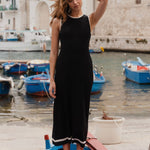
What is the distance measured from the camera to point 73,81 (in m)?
2.82

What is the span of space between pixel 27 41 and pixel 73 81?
38318mm

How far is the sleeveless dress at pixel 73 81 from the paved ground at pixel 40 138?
1087 mm

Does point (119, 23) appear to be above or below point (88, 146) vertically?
above

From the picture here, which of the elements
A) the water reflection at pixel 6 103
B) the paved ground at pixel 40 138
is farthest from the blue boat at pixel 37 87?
the paved ground at pixel 40 138

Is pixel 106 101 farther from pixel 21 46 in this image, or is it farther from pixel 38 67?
pixel 21 46

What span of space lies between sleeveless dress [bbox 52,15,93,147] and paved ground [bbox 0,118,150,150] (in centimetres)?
109

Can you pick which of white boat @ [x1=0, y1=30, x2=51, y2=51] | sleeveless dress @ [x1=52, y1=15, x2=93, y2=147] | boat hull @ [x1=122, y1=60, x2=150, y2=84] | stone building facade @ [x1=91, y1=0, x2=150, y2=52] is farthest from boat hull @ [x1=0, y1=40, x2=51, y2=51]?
sleeveless dress @ [x1=52, y1=15, x2=93, y2=147]

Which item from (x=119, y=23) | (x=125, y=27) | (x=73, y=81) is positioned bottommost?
(x=125, y=27)

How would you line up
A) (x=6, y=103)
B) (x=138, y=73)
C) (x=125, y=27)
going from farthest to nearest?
(x=125, y=27) < (x=138, y=73) < (x=6, y=103)

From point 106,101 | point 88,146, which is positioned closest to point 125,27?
point 106,101

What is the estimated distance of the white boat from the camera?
1565 inches

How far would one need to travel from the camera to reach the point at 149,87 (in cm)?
1553

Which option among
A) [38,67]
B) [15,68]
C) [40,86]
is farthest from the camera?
[15,68]

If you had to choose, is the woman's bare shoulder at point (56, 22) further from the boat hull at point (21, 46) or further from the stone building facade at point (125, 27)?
the boat hull at point (21, 46)
